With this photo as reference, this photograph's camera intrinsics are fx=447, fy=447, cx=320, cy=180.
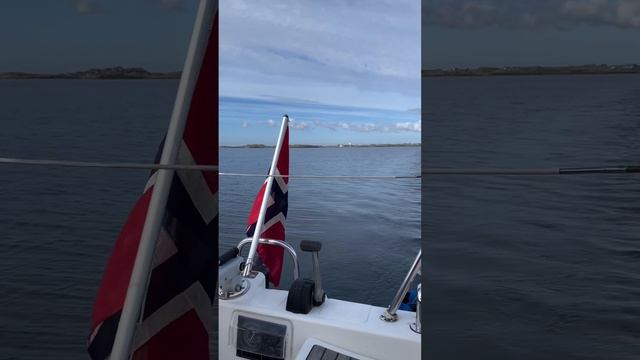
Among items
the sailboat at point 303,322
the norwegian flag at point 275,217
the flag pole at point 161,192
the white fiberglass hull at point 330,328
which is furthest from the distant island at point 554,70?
the norwegian flag at point 275,217

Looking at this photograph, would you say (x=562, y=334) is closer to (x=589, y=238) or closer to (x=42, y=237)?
(x=589, y=238)

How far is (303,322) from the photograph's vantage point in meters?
1.20

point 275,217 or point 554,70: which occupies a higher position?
point 554,70

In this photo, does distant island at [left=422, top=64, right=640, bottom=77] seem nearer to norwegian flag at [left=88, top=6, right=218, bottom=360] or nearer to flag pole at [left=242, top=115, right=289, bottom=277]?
norwegian flag at [left=88, top=6, right=218, bottom=360]

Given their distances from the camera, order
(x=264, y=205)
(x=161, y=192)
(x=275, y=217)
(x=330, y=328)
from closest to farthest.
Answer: (x=161, y=192) → (x=330, y=328) → (x=264, y=205) → (x=275, y=217)

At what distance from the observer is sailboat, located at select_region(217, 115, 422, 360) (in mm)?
1125

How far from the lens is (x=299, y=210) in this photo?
121 inches

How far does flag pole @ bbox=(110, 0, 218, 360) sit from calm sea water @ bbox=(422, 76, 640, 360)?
262mm

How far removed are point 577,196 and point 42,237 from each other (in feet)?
2.32

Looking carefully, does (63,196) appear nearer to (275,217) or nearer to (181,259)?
(181,259)

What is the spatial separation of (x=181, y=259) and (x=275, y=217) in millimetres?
1664

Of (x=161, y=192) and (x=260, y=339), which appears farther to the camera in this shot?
(x=260, y=339)

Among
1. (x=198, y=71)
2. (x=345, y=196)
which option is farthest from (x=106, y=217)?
(x=345, y=196)

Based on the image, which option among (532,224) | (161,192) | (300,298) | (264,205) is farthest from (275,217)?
(161,192)
